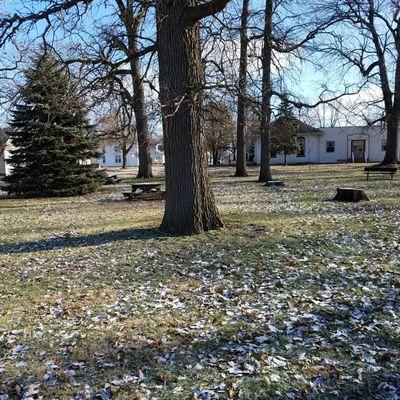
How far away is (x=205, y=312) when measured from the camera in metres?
5.14

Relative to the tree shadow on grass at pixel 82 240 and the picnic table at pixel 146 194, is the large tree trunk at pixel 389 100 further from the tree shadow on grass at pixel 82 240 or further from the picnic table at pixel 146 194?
the tree shadow on grass at pixel 82 240

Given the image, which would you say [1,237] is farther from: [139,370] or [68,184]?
[68,184]

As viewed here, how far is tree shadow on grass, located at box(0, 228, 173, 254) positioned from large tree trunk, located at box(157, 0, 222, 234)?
0.55m

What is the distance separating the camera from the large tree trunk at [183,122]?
333 inches

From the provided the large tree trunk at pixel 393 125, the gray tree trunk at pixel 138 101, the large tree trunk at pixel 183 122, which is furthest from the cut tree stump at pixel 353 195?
the large tree trunk at pixel 393 125

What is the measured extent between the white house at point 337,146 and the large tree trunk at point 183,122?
4082 centimetres

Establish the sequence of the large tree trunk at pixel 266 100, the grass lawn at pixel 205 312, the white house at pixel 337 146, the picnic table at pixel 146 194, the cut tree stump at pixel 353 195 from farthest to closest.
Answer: the white house at pixel 337 146 < the picnic table at pixel 146 194 < the large tree trunk at pixel 266 100 < the cut tree stump at pixel 353 195 < the grass lawn at pixel 205 312

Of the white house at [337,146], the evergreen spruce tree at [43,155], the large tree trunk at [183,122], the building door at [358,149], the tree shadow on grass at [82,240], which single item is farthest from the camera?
the building door at [358,149]

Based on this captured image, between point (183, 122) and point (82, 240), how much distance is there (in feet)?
10.8

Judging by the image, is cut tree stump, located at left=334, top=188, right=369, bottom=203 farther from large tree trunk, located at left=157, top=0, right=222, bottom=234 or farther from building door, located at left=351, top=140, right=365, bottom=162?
building door, located at left=351, top=140, right=365, bottom=162

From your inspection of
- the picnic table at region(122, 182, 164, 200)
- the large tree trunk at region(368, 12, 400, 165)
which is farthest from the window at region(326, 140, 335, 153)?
the picnic table at region(122, 182, 164, 200)

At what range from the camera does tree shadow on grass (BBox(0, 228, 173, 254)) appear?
872 cm

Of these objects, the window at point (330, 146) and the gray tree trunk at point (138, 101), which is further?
the window at point (330, 146)

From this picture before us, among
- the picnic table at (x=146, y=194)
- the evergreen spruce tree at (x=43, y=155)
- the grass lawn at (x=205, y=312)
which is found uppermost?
the evergreen spruce tree at (x=43, y=155)
